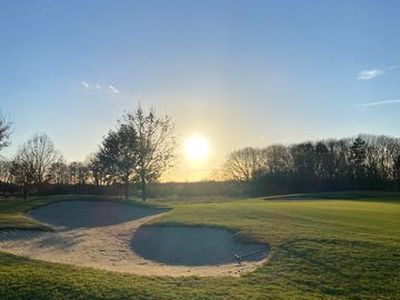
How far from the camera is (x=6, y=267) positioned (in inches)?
587

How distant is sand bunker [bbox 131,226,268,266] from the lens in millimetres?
18672

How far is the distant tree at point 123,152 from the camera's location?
56062mm

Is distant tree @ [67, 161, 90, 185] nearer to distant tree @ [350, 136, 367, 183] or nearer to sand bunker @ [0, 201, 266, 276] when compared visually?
distant tree @ [350, 136, 367, 183]

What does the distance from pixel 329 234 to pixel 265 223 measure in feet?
16.4

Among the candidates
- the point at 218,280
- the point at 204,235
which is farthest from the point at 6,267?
the point at 204,235

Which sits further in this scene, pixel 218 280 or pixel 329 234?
pixel 329 234

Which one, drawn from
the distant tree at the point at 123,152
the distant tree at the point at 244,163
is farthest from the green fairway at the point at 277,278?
the distant tree at the point at 244,163

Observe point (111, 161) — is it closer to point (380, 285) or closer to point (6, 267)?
point (6, 267)

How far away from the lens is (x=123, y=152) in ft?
187

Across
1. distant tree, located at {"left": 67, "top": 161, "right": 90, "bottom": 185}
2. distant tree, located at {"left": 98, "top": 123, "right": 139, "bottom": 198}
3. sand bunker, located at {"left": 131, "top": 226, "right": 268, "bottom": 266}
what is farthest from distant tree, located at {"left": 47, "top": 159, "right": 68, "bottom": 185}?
sand bunker, located at {"left": 131, "top": 226, "right": 268, "bottom": 266}

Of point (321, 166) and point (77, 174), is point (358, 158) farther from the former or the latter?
point (77, 174)

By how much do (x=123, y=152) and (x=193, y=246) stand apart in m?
37.5

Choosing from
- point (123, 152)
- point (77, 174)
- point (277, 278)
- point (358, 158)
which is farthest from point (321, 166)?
point (277, 278)

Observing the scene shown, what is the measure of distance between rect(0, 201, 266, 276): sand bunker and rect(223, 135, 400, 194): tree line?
78.7 m
